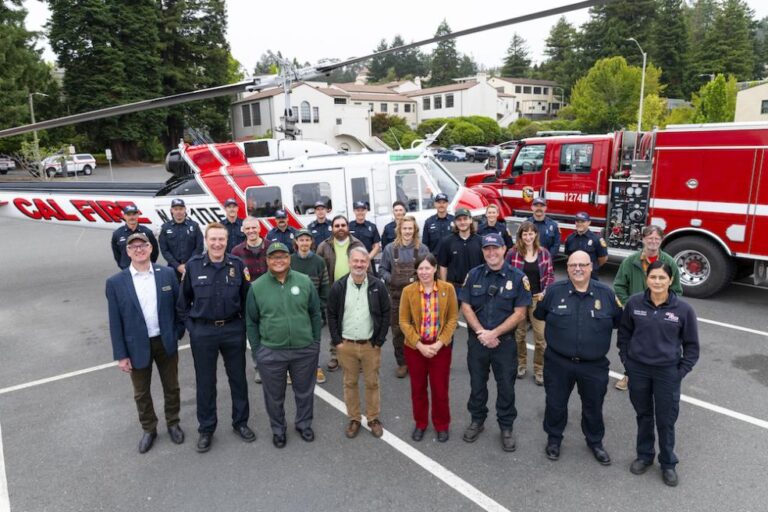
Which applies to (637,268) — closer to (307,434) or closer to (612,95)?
(307,434)

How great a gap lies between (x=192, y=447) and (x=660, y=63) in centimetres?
7432

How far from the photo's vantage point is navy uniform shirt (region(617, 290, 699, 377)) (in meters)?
3.69

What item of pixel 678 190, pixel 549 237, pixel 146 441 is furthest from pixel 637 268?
pixel 146 441

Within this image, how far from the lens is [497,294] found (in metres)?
4.23

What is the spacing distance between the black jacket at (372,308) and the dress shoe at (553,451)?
5.29 ft

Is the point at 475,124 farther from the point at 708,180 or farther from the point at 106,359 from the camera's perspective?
the point at 106,359

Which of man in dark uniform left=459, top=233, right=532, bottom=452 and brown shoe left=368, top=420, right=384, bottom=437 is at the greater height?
man in dark uniform left=459, top=233, right=532, bottom=452

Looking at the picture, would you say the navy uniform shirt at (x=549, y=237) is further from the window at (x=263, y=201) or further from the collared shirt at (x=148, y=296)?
the collared shirt at (x=148, y=296)

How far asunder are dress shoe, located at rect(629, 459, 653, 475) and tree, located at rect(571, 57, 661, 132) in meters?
41.5

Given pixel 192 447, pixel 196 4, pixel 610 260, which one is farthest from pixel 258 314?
pixel 196 4

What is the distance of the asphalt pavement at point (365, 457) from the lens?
3.75 meters

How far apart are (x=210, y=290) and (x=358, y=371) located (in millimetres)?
1442

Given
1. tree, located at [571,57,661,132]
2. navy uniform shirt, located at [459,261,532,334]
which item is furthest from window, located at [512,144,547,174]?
tree, located at [571,57,661,132]

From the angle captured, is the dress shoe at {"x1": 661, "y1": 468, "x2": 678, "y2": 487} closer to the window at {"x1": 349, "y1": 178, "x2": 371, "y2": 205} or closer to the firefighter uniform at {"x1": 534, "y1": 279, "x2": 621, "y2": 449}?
the firefighter uniform at {"x1": 534, "y1": 279, "x2": 621, "y2": 449}
